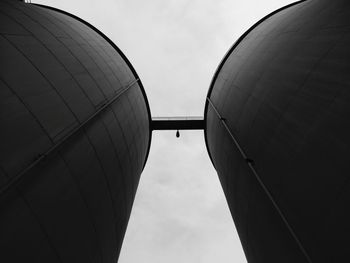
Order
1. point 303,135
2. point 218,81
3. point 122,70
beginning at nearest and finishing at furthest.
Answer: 1. point 303,135
2. point 122,70
3. point 218,81

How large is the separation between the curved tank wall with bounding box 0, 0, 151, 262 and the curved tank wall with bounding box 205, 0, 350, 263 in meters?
4.52

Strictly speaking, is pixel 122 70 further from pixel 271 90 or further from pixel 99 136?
pixel 271 90

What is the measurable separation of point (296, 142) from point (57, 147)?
5443 mm

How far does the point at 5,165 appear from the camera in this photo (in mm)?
4066

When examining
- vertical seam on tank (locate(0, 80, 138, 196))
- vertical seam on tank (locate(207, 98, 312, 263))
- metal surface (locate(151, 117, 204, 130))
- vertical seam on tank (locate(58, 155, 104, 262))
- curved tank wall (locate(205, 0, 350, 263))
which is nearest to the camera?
vertical seam on tank (locate(0, 80, 138, 196))

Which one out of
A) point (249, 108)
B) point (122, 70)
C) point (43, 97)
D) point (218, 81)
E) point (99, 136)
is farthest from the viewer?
point (218, 81)

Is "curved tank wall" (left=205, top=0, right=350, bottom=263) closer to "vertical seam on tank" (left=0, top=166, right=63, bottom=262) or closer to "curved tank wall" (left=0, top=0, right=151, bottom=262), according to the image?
"curved tank wall" (left=0, top=0, right=151, bottom=262)

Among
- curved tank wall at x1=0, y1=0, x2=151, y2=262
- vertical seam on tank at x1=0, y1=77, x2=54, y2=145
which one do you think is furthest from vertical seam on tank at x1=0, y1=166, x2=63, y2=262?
vertical seam on tank at x1=0, y1=77, x2=54, y2=145

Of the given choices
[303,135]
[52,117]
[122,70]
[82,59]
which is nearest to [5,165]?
[52,117]

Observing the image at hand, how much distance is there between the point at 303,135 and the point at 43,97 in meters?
6.01

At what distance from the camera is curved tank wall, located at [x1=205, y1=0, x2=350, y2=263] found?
4.20 metres

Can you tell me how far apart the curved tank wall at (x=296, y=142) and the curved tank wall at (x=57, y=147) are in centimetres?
452

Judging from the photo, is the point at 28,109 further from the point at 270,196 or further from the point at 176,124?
the point at 176,124

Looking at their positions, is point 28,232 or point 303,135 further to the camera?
point 303,135
